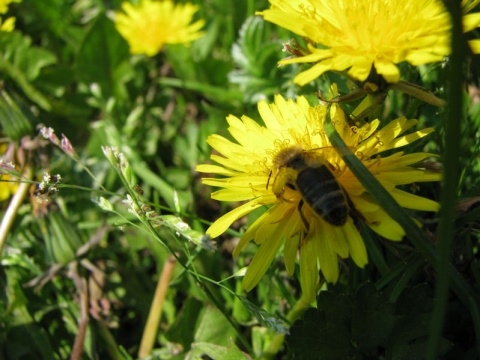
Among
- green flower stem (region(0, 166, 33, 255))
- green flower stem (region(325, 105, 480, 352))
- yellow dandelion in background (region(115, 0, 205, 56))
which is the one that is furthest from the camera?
yellow dandelion in background (region(115, 0, 205, 56))

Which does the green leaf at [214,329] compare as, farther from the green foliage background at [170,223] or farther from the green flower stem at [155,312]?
the green flower stem at [155,312]

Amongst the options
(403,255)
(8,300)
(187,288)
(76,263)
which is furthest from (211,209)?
(403,255)

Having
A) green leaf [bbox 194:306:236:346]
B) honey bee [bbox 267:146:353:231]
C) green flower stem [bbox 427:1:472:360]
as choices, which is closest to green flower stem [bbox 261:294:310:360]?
green leaf [bbox 194:306:236:346]

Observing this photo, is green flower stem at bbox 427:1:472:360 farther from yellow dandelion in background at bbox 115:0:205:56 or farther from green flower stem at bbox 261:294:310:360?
yellow dandelion in background at bbox 115:0:205:56

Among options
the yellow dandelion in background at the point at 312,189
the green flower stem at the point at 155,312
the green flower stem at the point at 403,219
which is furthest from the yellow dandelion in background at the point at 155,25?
the green flower stem at the point at 403,219

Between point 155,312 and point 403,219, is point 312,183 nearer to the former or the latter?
point 403,219

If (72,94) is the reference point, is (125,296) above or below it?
below

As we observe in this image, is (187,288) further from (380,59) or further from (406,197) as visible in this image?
(380,59)

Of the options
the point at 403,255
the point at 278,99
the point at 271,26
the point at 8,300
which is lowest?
the point at 8,300

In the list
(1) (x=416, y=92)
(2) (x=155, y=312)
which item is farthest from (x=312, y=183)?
(2) (x=155, y=312)
